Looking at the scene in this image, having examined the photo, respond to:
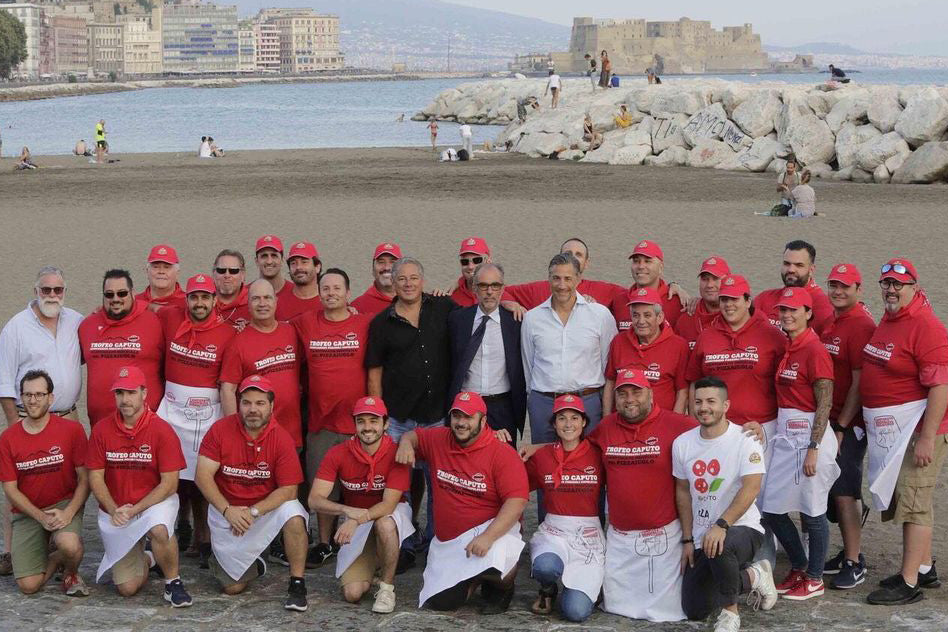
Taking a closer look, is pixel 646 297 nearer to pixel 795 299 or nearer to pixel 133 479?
pixel 795 299

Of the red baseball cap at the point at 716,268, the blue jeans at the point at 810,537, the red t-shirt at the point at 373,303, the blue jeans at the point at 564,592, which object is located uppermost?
the red baseball cap at the point at 716,268

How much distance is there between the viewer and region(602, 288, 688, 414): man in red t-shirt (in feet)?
26.5

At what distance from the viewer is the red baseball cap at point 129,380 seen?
7844 millimetres

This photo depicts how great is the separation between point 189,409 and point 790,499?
3959mm

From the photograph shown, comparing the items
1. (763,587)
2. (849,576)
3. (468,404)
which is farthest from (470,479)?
(849,576)

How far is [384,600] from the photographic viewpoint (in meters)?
7.66

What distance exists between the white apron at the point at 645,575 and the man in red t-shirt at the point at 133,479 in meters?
2.65

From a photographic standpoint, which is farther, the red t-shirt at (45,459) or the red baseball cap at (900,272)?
the red t-shirt at (45,459)

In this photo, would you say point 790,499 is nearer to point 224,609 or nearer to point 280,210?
point 224,609

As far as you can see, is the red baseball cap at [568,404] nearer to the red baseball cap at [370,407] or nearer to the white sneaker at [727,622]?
the red baseball cap at [370,407]

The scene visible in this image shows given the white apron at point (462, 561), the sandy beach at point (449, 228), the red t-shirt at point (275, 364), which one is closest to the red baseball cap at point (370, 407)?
the red t-shirt at point (275, 364)

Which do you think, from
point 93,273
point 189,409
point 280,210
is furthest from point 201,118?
point 189,409

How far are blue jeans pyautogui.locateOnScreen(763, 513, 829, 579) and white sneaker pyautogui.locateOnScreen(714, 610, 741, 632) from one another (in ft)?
2.62

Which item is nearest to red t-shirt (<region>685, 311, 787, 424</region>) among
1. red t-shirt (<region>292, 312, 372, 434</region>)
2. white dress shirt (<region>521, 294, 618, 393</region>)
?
white dress shirt (<region>521, 294, 618, 393</region>)
